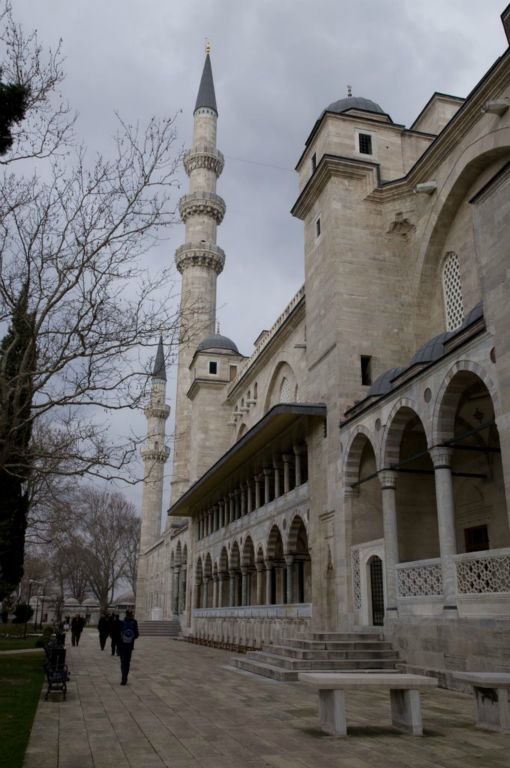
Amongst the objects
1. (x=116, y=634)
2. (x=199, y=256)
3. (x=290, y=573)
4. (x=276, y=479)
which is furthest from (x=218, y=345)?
(x=116, y=634)

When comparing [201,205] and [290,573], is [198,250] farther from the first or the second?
[290,573]

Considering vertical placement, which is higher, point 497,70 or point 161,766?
point 497,70

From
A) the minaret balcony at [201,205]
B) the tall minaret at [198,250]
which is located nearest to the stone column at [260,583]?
the tall minaret at [198,250]

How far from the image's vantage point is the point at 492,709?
7066 millimetres

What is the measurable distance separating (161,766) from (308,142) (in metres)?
19.1

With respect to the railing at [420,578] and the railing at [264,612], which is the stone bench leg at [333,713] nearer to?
the railing at [420,578]

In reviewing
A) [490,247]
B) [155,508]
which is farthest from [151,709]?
[155,508]

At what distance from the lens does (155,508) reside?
55.6 meters

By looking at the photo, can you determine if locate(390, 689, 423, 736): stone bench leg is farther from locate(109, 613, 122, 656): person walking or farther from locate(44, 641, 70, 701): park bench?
locate(109, 613, 122, 656): person walking

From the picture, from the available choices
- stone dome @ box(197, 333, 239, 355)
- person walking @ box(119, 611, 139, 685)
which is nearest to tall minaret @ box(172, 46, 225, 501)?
stone dome @ box(197, 333, 239, 355)

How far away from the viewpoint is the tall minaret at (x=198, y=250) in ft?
139

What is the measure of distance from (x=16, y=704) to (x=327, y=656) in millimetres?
5983

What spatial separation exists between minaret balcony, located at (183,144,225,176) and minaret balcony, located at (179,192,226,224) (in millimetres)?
1997

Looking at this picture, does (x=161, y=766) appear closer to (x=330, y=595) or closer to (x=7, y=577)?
(x=330, y=595)
